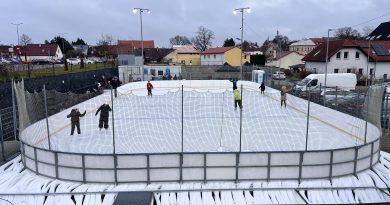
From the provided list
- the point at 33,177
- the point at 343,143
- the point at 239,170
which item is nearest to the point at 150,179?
the point at 239,170

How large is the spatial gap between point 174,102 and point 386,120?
9.93 m

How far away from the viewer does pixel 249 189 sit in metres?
8.31

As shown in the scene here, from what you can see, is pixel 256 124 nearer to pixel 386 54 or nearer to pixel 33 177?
pixel 33 177

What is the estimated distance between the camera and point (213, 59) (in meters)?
55.4

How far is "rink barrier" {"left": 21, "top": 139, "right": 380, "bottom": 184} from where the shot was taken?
337 inches

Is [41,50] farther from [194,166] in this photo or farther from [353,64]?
[194,166]

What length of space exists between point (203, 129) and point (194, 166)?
3645 mm

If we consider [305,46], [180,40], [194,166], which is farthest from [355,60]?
[180,40]

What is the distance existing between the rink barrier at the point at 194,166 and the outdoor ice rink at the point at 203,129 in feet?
3.16

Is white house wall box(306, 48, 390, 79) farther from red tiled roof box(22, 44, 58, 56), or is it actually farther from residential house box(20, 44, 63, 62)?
red tiled roof box(22, 44, 58, 56)

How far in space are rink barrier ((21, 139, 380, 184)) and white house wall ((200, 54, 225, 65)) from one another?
44783 mm

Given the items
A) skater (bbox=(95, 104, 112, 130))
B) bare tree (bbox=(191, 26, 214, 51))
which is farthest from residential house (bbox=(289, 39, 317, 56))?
skater (bbox=(95, 104, 112, 130))

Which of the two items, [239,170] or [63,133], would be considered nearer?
[239,170]

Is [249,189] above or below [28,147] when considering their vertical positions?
below
